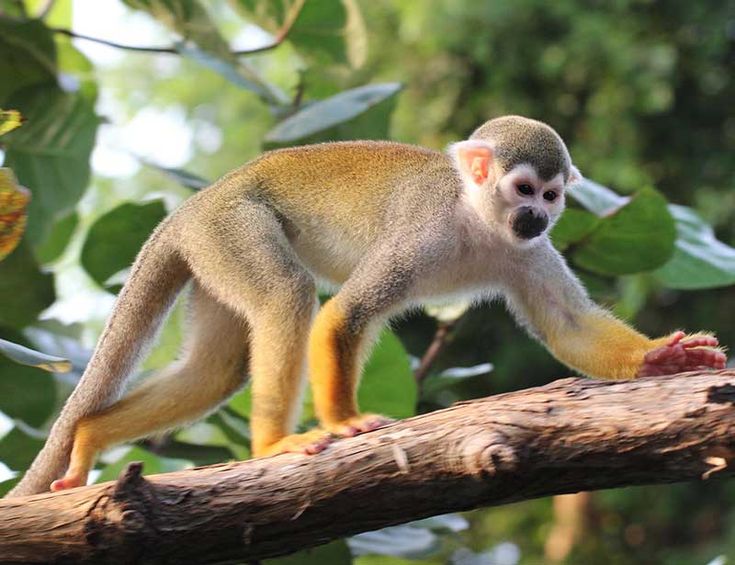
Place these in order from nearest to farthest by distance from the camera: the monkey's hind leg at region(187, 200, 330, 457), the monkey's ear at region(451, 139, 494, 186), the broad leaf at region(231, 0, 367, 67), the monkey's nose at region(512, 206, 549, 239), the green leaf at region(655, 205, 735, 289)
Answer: the monkey's hind leg at region(187, 200, 330, 457) → the monkey's nose at region(512, 206, 549, 239) → the monkey's ear at region(451, 139, 494, 186) → the green leaf at region(655, 205, 735, 289) → the broad leaf at region(231, 0, 367, 67)

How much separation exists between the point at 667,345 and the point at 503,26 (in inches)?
249

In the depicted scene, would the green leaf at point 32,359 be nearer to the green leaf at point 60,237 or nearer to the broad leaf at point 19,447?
the broad leaf at point 19,447

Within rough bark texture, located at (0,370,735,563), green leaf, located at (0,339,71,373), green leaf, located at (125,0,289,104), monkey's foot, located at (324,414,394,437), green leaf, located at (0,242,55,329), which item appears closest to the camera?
rough bark texture, located at (0,370,735,563)

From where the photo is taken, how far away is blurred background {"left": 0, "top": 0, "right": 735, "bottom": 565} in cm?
336

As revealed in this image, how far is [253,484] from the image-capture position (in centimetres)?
204

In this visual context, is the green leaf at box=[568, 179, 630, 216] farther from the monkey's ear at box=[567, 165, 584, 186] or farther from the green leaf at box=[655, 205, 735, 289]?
the green leaf at box=[655, 205, 735, 289]

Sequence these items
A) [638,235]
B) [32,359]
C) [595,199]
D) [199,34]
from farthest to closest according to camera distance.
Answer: [199,34]
[595,199]
[638,235]
[32,359]

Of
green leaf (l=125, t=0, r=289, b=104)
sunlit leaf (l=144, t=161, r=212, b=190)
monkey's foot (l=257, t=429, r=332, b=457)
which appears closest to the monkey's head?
monkey's foot (l=257, t=429, r=332, b=457)

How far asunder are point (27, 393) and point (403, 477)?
172 centimetres

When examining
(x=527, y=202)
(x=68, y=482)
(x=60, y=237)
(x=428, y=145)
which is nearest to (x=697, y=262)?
(x=527, y=202)

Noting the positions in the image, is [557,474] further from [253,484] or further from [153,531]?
[153,531]

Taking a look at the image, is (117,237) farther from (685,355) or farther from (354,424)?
(685,355)

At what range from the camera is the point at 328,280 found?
10.7ft

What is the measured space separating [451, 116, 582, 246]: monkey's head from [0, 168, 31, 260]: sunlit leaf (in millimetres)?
1422
